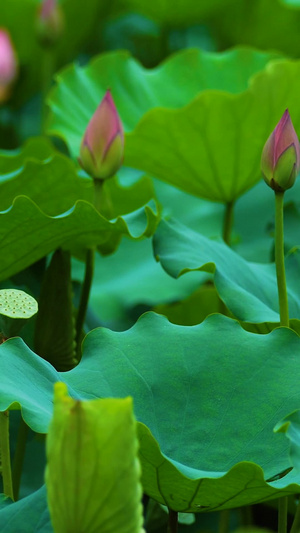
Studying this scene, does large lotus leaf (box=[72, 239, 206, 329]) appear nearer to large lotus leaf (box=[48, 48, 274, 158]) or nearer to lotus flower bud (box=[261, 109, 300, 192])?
large lotus leaf (box=[48, 48, 274, 158])

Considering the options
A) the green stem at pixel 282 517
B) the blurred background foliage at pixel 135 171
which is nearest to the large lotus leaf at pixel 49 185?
the blurred background foliage at pixel 135 171

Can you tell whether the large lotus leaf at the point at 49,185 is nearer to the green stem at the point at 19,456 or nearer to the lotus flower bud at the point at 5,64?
the green stem at the point at 19,456

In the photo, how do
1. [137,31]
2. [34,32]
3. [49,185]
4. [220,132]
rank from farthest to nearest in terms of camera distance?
[137,31]
[34,32]
[220,132]
[49,185]

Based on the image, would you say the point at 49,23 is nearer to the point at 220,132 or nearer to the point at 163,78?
the point at 163,78

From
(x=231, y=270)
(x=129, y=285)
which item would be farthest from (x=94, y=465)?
(x=129, y=285)

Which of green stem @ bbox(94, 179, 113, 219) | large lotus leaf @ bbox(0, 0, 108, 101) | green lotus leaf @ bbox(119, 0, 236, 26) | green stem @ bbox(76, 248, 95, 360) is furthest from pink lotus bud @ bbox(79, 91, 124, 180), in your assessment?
large lotus leaf @ bbox(0, 0, 108, 101)

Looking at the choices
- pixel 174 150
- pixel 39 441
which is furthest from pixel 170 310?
pixel 39 441
